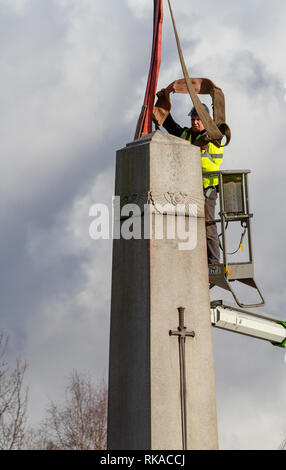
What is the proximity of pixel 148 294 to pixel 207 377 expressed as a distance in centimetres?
114

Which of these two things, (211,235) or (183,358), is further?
(211,235)

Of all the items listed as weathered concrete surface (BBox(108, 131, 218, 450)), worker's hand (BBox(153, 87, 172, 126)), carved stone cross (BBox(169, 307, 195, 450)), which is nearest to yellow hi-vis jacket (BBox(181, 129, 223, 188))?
worker's hand (BBox(153, 87, 172, 126))

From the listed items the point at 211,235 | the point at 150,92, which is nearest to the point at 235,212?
the point at 211,235

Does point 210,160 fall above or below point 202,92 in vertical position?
below

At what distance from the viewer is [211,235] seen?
11.7 meters

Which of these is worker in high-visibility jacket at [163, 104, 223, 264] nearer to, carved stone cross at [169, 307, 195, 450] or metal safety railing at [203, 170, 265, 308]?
metal safety railing at [203, 170, 265, 308]

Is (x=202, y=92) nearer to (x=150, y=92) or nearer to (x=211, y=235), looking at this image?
(x=150, y=92)

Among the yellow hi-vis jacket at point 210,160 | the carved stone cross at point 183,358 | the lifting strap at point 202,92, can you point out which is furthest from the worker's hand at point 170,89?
the carved stone cross at point 183,358

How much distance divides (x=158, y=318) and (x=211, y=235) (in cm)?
284

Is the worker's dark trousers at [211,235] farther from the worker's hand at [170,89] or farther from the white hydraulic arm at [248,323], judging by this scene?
the worker's hand at [170,89]

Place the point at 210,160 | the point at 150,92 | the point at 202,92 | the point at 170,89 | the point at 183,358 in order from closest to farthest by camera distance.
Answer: the point at 183,358 → the point at 150,92 → the point at 170,89 → the point at 202,92 → the point at 210,160

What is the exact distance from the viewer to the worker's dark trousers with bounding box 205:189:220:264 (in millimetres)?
11734

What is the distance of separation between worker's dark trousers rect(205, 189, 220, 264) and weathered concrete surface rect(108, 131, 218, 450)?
1.89 meters
